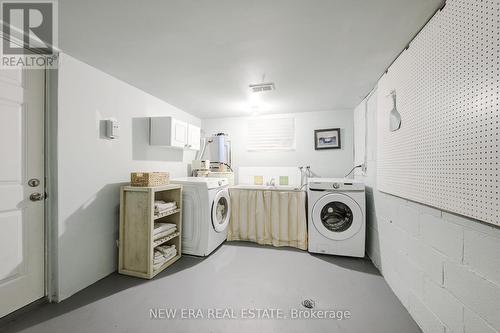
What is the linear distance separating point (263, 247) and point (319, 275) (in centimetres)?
92

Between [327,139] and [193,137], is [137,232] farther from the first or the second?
[327,139]

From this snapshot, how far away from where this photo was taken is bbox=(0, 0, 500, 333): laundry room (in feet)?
3.48

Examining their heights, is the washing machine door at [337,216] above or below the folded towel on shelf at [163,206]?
below

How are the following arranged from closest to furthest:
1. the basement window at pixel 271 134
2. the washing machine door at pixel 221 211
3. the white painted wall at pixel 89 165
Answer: the white painted wall at pixel 89 165, the washing machine door at pixel 221 211, the basement window at pixel 271 134

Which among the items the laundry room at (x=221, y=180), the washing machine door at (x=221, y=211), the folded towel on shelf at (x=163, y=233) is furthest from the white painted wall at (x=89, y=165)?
the washing machine door at (x=221, y=211)

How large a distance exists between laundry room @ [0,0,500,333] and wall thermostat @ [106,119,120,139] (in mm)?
19

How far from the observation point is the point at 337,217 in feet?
8.72

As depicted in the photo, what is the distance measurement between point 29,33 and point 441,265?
314cm

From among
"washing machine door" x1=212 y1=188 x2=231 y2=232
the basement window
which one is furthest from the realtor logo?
the basement window

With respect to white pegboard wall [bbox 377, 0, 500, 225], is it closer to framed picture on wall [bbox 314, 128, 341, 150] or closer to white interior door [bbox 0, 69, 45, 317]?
framed picture on wall [bbox 314, 128, 341, 150]

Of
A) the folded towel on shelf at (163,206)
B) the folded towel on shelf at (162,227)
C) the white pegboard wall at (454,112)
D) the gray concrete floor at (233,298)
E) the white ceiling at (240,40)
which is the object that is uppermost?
the white ceiling at (240,40)

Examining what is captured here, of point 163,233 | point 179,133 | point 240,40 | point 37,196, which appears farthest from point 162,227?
point 240,40

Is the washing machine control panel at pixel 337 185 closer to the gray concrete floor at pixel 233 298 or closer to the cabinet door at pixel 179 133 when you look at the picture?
the gray concrete floor at pixel 233 298

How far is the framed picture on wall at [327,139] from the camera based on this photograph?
3.41 metres
